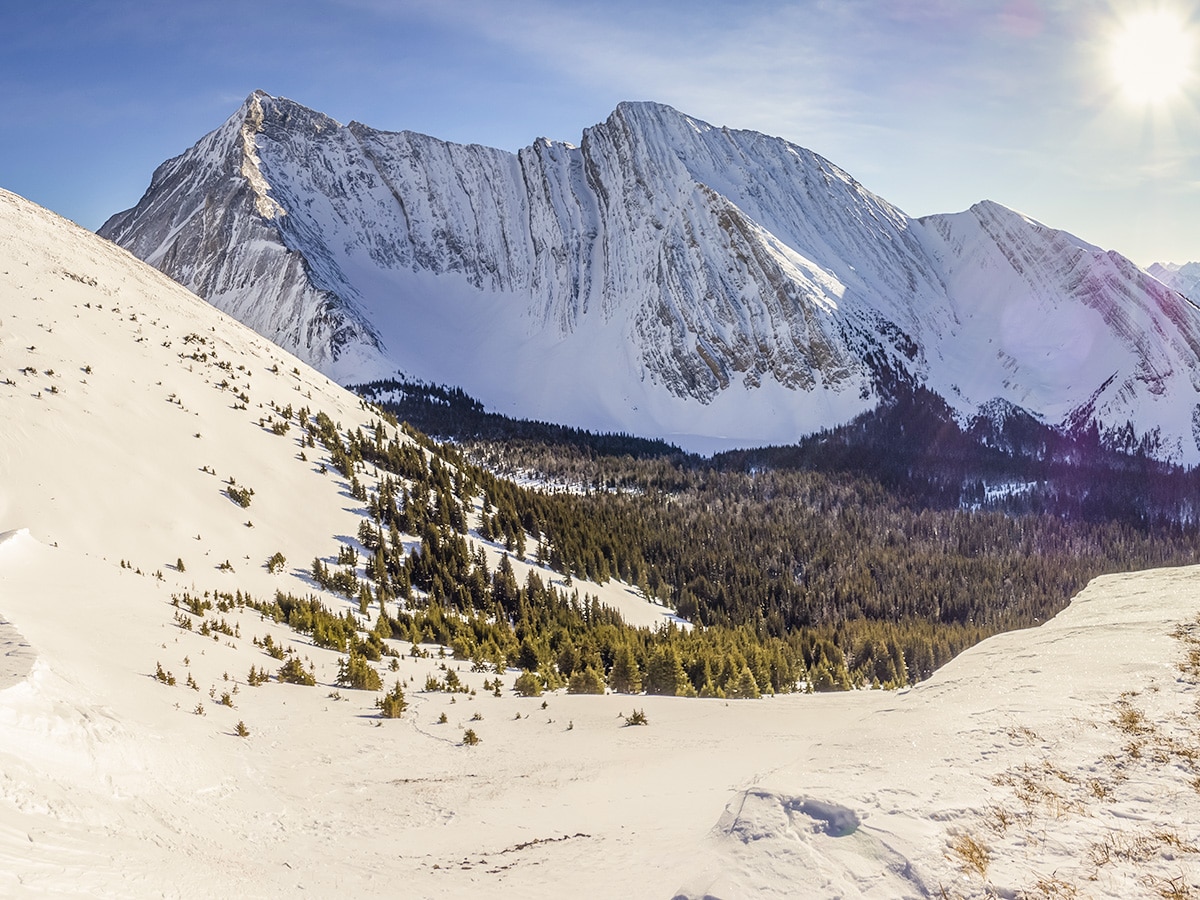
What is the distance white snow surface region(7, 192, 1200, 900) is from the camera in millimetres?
6926

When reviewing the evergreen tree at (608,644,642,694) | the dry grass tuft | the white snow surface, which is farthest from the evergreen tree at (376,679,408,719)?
the dry grass tuft

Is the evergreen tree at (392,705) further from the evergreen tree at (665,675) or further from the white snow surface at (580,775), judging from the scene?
the evergreen tree at (665,675)

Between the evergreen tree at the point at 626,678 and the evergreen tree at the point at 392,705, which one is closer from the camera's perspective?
the evergreen tree at the point at 392,705

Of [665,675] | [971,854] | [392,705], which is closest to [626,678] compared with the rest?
[665,675]

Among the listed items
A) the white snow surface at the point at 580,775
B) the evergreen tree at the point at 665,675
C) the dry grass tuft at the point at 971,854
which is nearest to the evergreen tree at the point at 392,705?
the white snow surface at the point at 580,775

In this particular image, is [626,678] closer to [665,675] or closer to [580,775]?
[665,675]

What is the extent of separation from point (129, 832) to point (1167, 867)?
34.0ft

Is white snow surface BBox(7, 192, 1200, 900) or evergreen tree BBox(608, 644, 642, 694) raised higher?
white snow surface BBox(7, 192, 1200, 900)

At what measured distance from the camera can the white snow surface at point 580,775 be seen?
693 centimetres

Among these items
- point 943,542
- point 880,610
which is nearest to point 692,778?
point 880,610

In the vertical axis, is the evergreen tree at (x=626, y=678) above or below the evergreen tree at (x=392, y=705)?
below

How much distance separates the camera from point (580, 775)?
1201 cm

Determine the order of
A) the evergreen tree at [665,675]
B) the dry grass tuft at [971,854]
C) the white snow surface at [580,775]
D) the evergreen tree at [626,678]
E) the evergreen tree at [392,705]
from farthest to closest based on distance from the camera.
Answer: the evergreen tree at [665,675] → the evergreen tree at [626,678] → the evergreen tree at [392,705] → the white snow surface at [580,775] → the dry grass tuft at [971,854]

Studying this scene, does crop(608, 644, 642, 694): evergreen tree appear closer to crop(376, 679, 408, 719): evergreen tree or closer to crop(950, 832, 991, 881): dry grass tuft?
crop(376, 679, 408, 719): evergreen tree
